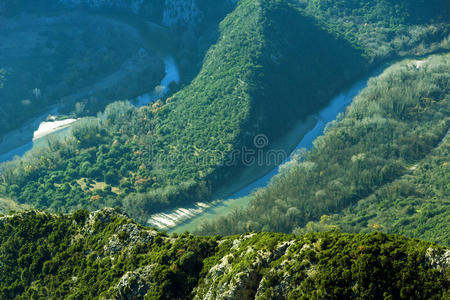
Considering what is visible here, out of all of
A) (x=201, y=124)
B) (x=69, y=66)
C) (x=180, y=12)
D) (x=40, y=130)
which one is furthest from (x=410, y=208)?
(x=180, y=12)

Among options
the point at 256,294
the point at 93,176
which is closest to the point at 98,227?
the point at 256,294

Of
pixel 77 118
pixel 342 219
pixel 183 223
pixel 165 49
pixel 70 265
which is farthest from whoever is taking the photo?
pixel 165 49

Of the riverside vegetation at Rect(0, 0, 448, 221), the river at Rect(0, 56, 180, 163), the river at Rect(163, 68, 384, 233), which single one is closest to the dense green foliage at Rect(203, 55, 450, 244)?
the river at Rect(163, 68, 384, 233)

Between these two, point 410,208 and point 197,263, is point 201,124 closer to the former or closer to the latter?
point 410,208

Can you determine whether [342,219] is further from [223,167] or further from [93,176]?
[93,176]

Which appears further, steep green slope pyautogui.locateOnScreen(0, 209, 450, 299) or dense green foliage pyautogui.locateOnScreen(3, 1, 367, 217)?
Result: dense green foliage pyautogui.locateOnScreen(3, 1, 367, 217)

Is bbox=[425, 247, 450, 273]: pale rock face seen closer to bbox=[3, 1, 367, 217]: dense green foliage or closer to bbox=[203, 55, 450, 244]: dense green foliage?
bbox=[203, 55, 450, 244]: dense green foliage

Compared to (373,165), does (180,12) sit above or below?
above
